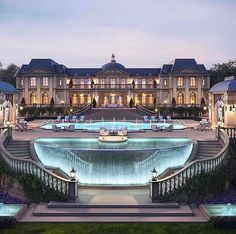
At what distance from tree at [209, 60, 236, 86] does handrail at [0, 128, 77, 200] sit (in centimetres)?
7160

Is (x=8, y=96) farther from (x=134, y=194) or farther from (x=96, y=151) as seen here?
(x=134, y=194)

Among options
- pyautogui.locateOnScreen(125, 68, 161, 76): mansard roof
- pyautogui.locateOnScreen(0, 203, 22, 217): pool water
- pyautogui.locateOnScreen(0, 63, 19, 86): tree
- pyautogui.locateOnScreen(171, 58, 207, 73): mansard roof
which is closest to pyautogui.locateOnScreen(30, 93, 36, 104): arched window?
pyautogui.locateOnScreen(0, 63, 19, 86): tree

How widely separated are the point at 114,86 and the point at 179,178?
6304 centimetres

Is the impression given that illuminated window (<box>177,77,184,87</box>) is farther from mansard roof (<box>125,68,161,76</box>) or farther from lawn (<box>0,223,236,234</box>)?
lawn (<box>0,223,236,234</box>)

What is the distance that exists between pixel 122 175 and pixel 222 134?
6723 mm

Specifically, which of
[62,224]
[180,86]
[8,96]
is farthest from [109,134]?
[180,86]

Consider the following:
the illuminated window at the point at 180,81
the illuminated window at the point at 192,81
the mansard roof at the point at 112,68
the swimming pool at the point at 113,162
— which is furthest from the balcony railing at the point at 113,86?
the swimming pool at the point at 113,162

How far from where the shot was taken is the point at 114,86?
261ft

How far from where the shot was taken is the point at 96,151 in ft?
64.0

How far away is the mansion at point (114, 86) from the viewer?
79.4m

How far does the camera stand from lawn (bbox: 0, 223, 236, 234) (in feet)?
43.1

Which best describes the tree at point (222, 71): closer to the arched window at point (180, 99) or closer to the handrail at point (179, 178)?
the arched window at point (180, 99)

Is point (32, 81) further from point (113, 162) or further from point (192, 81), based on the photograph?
point (113, 162)

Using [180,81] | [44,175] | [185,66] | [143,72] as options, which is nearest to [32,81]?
[143,72]
